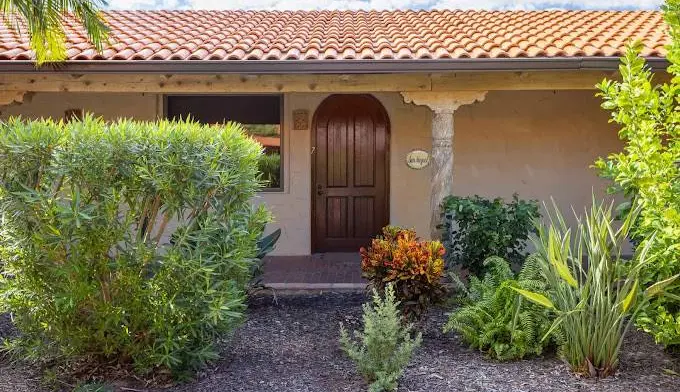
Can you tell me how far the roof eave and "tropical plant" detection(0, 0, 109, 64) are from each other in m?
0.22

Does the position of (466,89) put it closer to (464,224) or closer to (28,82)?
(464,224)

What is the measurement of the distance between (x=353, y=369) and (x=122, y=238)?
1.86 m

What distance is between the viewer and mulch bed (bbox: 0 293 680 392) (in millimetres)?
4246

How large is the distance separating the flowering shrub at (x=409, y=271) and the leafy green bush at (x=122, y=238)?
1345 mm

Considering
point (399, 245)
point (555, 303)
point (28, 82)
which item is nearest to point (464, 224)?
point (399, 245)

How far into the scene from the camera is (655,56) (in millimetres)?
6621

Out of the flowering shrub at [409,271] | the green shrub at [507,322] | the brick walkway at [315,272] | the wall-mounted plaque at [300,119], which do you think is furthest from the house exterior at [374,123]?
the green shrub at [507,322]

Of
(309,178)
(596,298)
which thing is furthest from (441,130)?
(596,298)

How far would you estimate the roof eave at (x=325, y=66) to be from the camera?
21.5ft

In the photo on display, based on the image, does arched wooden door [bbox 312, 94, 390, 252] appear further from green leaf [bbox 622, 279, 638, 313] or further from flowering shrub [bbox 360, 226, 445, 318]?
green leaf [bbox 622, 279, 638, 313]

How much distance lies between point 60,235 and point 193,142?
101cm

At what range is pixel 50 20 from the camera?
6.25 meters

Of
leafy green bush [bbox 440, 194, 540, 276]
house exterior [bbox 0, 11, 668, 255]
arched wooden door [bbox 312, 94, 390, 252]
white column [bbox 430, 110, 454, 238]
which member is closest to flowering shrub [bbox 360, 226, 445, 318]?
leafy green bush [bbox 440, 194, 540, 276]

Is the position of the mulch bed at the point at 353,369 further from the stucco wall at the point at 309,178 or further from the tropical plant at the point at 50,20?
the stucco wall at the point at 309,178
